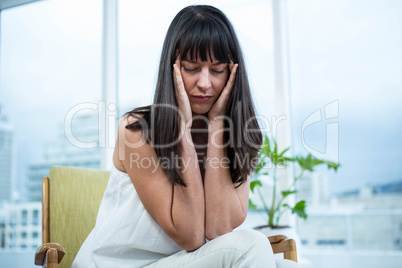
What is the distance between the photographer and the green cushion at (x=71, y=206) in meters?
1.48

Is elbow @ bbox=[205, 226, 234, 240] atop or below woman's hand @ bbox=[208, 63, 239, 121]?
below

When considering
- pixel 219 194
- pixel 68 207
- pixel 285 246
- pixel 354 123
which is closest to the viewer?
pixel 219 194

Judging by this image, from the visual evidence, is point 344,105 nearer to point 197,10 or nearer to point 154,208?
point 197,10

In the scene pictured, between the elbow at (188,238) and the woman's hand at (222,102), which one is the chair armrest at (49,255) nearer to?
the elbow at (188,238)

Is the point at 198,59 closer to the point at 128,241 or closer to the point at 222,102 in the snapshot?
the point at 222,102

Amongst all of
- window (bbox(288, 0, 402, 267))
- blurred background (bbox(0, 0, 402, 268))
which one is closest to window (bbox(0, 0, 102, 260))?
blurred background (bbox(0, 0, 402, 268))

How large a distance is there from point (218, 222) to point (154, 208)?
0.19m

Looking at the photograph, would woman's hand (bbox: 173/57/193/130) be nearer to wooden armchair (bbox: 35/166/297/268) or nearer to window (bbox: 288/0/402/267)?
wooden armchair (bbox: 35/166/297/268)

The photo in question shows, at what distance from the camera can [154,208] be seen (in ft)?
3.59

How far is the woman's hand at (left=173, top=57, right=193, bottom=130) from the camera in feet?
3.82

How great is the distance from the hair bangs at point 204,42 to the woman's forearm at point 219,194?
0.71 ft

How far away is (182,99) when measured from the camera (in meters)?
1.18

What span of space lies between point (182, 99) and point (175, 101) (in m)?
0.02

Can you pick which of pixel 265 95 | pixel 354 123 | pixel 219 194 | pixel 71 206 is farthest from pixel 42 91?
pixel 219 194
